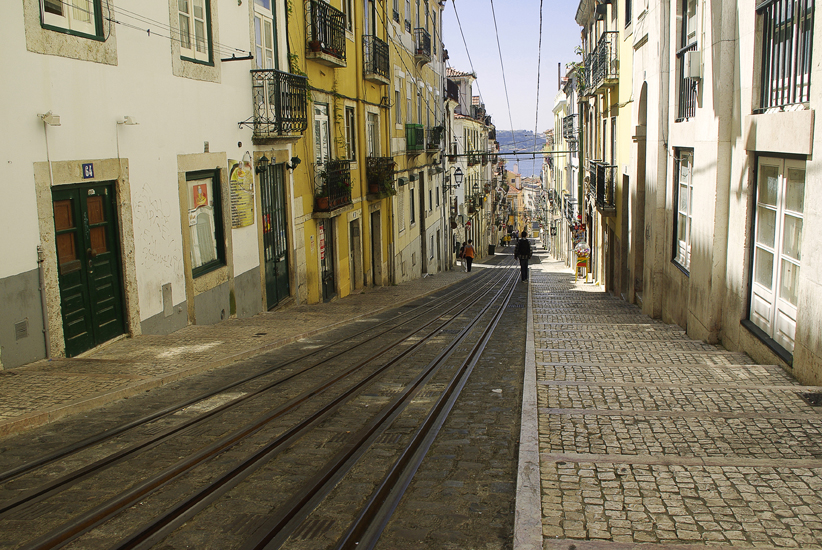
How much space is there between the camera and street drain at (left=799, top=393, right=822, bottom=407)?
5.61m

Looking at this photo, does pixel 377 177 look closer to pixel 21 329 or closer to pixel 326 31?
pixel 326 31

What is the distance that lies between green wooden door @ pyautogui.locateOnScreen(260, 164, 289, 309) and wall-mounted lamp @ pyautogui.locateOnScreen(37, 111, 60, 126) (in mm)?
6227

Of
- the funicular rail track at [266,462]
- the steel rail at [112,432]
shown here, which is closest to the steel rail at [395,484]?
the funicular rail track at [266,462]

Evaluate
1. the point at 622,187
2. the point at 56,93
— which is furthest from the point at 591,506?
the point at 622,187

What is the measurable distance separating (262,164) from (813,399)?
10.9 m

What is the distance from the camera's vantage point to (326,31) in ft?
54.8

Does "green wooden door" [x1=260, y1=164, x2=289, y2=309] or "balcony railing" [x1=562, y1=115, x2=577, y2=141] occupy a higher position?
"balcony railing" [x1=562, y1=115, x2=577, y2=141]

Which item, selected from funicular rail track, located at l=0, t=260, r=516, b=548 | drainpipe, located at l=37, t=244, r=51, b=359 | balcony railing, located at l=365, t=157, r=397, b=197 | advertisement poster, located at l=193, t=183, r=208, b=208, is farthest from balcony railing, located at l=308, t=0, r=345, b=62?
funicular rail track, located at l=0, t=260, r=516, b=548

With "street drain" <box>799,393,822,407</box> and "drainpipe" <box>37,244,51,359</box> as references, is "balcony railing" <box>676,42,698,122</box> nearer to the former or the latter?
"street drain" <box>799,393,822,407</box>

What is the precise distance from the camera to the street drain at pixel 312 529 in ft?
13.2

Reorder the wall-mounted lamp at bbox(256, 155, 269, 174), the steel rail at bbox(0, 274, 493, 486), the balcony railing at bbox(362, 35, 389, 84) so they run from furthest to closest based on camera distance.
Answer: the balcony railing at bbox(362, 35, 389, 84) < the wall-mounted lamp at bbox(256, 155, 269, 174) < the steel rail at bbox(0, 274, 493, 486)

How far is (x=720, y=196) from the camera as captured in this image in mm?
8852

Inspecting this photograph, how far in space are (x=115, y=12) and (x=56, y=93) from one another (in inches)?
69.0

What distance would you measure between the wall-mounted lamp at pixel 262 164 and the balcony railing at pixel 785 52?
30.3ft
